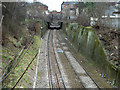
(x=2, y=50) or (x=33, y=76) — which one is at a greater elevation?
(x=2, y=50)

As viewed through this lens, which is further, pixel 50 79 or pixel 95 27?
pixel 95 27

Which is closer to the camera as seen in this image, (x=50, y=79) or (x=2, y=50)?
(x=50, y=79)

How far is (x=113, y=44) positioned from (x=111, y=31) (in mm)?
2189

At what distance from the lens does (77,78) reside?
11625 millimetres

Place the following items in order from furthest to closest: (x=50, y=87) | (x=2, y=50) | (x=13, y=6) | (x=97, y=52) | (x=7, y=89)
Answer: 1. (x=13, y=6)
2. (x=97, y=52)
3. (x=2, y=50)
4. (x=50, y=87)
5. (x=7, y=89)

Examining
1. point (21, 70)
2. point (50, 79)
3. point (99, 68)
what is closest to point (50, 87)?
point (50, 79)

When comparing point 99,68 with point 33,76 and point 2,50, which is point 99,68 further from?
point 2,50

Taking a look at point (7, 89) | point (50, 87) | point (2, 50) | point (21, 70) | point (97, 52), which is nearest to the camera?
point (7, 89)

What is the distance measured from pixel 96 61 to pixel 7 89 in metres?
9.81

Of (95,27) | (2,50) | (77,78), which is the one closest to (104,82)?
(77,78)

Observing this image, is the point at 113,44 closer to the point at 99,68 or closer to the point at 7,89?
the point at 99,68

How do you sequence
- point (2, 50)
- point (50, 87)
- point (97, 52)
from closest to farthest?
point (50, 87), point (2, 50), point (97, 52)

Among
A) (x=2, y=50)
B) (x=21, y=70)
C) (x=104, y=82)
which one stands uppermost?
(x=2, y=50)

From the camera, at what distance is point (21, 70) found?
36.3 feet
